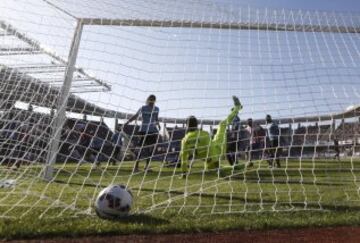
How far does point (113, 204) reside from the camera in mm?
3688

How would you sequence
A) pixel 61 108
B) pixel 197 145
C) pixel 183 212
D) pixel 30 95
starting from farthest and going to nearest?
pixel 197 145, pixel 30 95, pixel 61 108, pixel 183 212

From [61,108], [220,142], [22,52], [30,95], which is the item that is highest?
[22,52]

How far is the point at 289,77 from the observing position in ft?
21.8

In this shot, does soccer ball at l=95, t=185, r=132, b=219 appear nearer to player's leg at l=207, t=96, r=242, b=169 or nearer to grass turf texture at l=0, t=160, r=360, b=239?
grass turf texture at l=0, t=160, r=360, b=239

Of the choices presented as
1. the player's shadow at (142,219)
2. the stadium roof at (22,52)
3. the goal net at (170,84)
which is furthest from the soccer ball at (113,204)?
the stadium roof at (22,52)

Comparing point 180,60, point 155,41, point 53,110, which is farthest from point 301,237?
point 53,110

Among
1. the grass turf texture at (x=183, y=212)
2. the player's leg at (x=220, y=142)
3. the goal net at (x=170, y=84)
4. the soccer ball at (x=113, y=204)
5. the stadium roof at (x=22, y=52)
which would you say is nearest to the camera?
the grass turf texture at (x=183, y=212)

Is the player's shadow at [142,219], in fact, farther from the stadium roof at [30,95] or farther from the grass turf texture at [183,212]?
the stadium roof at [30,95]

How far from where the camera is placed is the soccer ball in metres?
3.69

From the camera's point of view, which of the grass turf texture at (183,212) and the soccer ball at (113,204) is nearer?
the grass turf texture at (183,212)

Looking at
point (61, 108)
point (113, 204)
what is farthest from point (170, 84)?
point (113, 204)

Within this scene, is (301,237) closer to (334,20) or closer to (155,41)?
(155,41)

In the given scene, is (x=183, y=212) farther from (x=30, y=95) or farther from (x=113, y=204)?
(x=30, y=95)

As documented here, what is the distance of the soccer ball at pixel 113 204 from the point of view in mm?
3686
